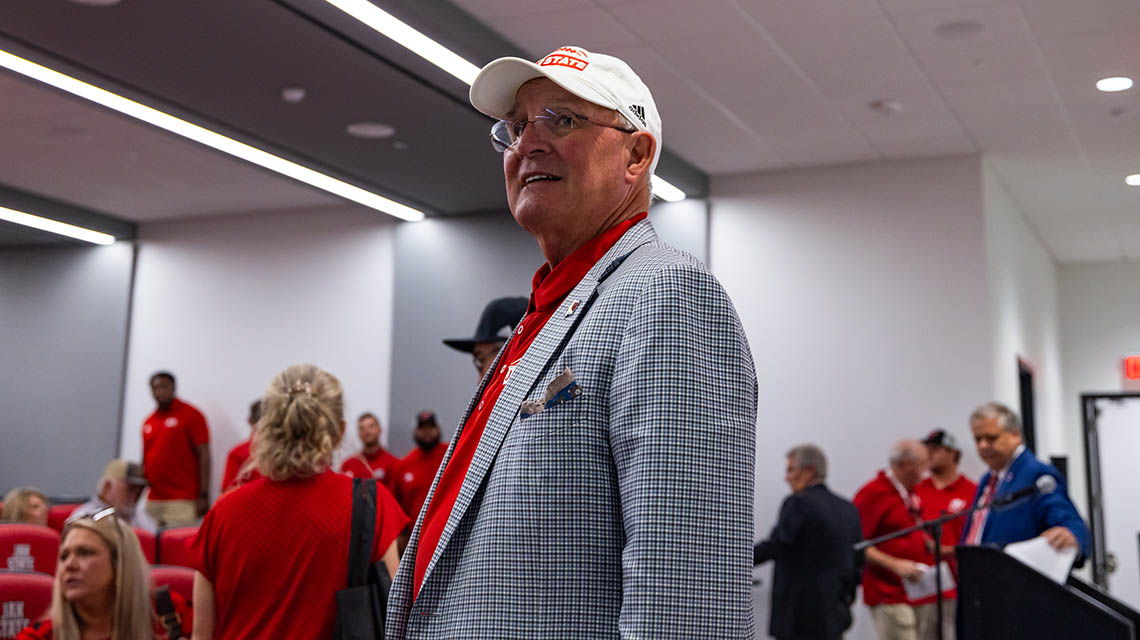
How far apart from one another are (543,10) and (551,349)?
175 inches

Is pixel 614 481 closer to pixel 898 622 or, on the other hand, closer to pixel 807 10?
pixel 807 10

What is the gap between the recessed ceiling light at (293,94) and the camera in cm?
614

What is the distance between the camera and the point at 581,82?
1.28 m

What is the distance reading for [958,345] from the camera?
7.54 m

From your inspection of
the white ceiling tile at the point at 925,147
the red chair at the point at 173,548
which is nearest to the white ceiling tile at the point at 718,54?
the white ceiling tile at the point at 925,147

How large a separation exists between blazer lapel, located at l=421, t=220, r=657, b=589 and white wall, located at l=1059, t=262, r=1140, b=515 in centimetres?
1126

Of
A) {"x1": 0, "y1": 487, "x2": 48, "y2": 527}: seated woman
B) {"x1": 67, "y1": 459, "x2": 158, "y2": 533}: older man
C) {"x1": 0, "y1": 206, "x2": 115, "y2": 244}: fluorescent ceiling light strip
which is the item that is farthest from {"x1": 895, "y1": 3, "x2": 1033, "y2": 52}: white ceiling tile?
{"x1": 0, "y1": 206, "x2": 115, "y2": 244}: fluorescent ceiling light strip

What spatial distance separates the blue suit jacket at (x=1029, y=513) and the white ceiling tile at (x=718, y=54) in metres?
2.52

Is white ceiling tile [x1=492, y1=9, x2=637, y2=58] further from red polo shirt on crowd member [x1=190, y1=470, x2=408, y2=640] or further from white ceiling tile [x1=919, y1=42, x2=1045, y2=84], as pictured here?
red polo shirt on crowd member [x1=190, y1=470, x2=408, y2=640]

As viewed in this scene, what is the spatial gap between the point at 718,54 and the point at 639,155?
4.69 meters

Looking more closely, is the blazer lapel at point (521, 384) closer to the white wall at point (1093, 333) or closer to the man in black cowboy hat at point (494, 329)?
the man in black cowboy hat at point (494, 329)

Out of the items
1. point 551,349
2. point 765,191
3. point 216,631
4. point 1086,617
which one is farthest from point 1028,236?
point 551,349

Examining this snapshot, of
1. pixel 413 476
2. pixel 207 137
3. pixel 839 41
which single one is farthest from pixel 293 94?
pixel 839 41

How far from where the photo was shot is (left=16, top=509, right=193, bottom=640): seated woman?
271cm
